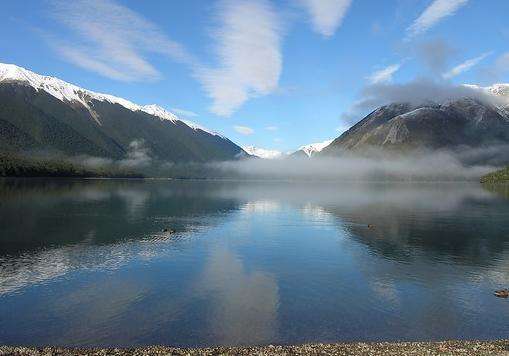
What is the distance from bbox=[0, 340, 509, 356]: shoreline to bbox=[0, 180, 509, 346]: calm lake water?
3.18 metres

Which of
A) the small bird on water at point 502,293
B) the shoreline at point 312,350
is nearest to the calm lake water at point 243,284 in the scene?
the small bird on water at point 502,293

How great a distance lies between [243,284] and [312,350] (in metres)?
28.4

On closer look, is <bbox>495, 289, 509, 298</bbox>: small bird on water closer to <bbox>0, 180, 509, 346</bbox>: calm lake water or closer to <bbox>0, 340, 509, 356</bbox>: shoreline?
<bbox>0, 180, 509, 346</bbox>: calm lake water

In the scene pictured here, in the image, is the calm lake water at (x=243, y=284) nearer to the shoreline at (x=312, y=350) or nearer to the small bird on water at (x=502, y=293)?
the small bird on water at (x=502, y=293)

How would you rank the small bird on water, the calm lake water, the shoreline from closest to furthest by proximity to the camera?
1. the shoreline
2. the calm lake water
3. the small bird on water

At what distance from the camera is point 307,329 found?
5216 centimetres

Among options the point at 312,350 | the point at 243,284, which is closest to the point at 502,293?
the point at 312,350

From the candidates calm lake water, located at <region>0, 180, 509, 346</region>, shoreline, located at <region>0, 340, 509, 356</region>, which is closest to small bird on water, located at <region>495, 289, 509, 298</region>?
calm lake water, located at <region>0, 180, 509, 346</region>

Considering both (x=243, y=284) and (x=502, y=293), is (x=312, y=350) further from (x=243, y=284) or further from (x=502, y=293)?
(x=502, y=293)

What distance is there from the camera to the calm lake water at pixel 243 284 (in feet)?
169

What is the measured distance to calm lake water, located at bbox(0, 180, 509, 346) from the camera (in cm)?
5156

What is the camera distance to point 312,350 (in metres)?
44.2

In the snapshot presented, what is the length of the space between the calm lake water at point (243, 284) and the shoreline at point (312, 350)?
10.4ft

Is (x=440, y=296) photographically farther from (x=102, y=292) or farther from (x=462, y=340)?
(x=102, y=292)
